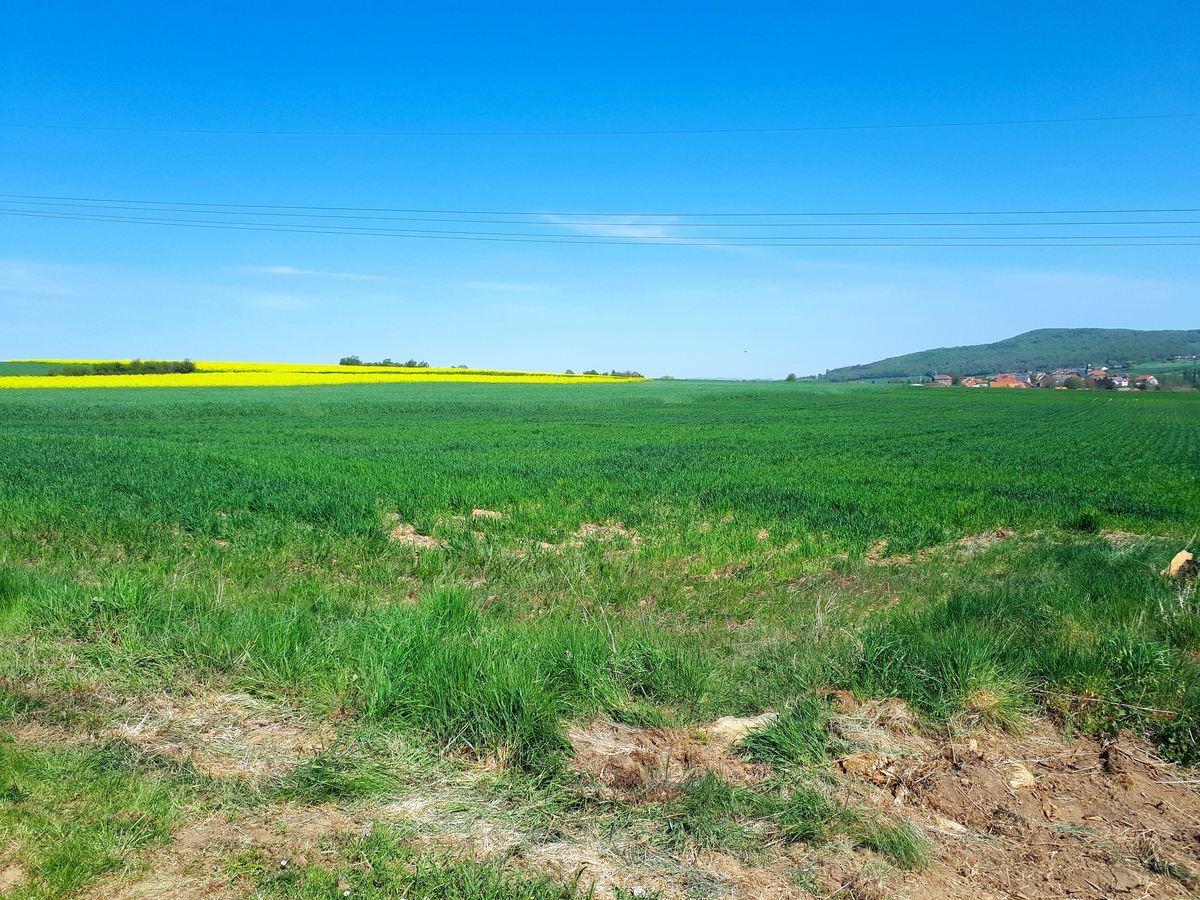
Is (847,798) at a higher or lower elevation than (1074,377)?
lower

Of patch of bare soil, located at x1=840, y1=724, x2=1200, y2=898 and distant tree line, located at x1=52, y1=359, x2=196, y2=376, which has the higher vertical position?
distant tree line, located at x1=52, y1=359, x2=196, y2=376

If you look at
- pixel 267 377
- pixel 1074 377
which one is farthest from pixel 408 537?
pixel 1074 377

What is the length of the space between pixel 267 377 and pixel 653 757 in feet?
277

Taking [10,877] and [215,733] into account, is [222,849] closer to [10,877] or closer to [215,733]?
[10,877]

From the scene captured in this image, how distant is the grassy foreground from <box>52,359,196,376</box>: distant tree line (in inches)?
3033

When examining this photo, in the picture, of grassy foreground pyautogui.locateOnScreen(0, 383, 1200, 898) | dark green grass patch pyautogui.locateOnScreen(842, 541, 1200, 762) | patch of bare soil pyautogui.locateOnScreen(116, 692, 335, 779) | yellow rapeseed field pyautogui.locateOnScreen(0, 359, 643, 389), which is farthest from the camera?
yellow rapeseed field pyautogui.locateOnScreen(0, 359, 643, 389)

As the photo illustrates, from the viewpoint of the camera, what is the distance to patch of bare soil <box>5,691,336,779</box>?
4355 millimetres

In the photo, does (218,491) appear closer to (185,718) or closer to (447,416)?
(185,718)

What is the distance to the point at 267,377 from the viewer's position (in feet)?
263

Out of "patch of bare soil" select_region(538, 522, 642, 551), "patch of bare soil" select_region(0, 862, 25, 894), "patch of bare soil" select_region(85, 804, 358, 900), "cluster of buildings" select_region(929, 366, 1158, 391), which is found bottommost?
"patch of bare soil" select_region(538, 522, 642, 551)

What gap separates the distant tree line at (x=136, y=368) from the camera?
268 ft

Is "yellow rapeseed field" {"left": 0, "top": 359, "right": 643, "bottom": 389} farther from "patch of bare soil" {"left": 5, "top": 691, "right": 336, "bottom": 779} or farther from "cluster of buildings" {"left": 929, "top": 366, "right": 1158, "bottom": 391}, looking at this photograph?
"cluster of buildings" {"left": 929, "top": 366, "right": 1158, "bottom": 391}

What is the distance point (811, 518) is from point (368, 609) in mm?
8842

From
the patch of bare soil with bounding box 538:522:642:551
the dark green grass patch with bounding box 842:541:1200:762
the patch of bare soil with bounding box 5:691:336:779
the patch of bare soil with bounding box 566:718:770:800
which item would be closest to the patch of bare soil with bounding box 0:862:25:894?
the patch of bare soil with bounding box 5:691:336:779
